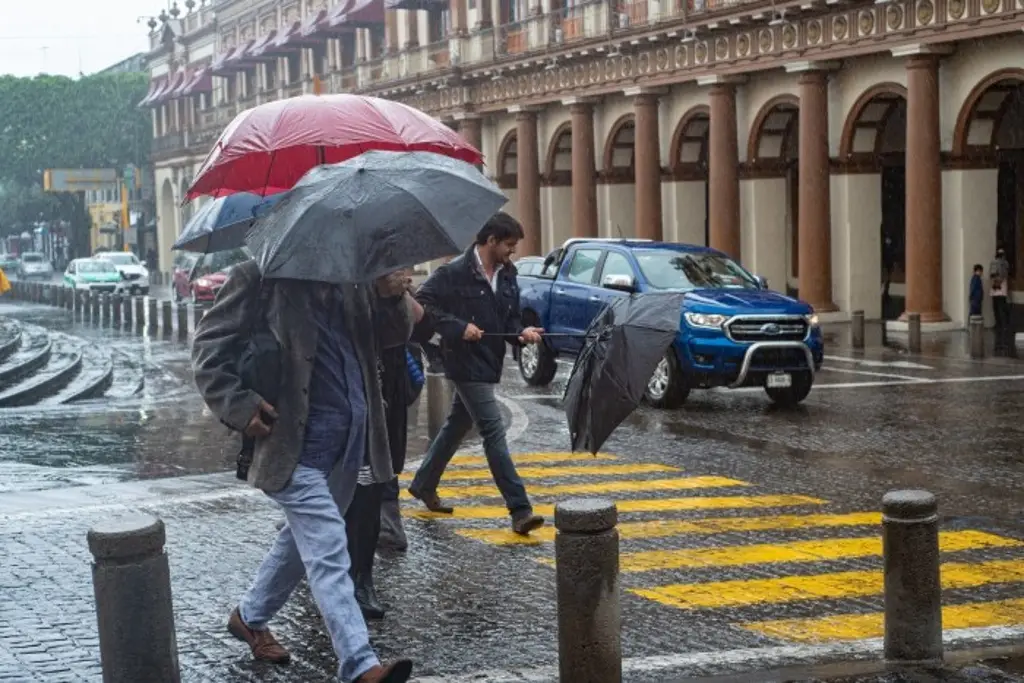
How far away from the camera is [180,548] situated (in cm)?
1032

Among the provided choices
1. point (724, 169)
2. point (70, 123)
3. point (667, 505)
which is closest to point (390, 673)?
point (667, 505)

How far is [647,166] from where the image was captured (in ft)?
130

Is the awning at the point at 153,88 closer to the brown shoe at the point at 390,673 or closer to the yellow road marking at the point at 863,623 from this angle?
the yellow road marking at the point at 863,623

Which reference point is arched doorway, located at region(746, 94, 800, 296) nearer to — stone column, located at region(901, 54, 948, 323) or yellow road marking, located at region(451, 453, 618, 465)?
stone column, located at region(901, 54, 948, 323)

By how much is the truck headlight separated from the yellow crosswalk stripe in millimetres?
3938

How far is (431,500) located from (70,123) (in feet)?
Result: 299

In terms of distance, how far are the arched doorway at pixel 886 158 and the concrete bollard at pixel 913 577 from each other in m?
25.1

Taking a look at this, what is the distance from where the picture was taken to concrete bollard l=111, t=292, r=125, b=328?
41.3 metres

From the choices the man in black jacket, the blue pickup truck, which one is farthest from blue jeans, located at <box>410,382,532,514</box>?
the blue pickup truck

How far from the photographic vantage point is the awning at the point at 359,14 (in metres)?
56.6

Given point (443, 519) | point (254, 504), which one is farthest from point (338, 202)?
point (254, 504)

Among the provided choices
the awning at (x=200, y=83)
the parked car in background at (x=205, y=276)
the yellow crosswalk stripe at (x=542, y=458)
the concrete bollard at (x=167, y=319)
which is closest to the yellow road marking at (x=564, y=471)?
the yellow crosswalk stripe at (x=542, y=458)

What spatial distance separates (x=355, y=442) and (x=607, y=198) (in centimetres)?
3665

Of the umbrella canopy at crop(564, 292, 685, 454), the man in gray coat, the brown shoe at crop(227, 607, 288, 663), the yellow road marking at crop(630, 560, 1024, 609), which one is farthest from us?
the umbrella canopy at crop(564, 292, 685, 454)
